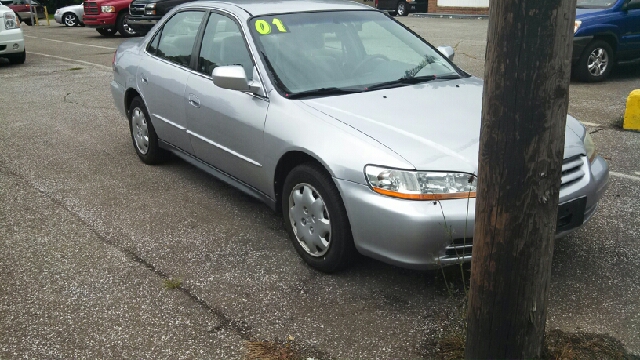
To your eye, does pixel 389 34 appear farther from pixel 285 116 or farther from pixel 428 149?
pixel 428 149

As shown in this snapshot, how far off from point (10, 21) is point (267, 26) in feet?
32.8

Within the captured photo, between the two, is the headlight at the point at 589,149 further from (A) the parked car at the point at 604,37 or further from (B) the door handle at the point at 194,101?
(A) the parked car at the point at 604,37

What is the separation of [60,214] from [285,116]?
2.13 meters

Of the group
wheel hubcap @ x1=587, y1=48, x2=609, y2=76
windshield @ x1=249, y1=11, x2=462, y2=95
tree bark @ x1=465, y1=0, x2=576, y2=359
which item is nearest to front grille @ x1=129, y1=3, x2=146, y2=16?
wheel hubcap @ x1=587, y1=48, x2=609, y2=76

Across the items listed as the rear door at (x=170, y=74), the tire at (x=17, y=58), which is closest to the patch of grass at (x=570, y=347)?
the rear door at (x=170, y=74)

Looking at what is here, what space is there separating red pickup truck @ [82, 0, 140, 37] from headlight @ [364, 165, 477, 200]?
17.6m

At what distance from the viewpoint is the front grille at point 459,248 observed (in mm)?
3496

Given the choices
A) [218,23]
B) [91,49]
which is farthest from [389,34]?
[91,49]

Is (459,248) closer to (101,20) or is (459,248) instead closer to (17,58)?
(17,58)

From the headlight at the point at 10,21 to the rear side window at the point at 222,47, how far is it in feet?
30.1

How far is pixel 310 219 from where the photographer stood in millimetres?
4039

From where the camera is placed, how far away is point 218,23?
5207 millimetres

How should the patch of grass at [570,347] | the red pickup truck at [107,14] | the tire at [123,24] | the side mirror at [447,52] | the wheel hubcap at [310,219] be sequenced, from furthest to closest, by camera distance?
the tire at [123,24], the red pickup truck at [107,14], the side mirror at [447,52], the wheel hubcap at [310,219], the patch of grass at [570,347]

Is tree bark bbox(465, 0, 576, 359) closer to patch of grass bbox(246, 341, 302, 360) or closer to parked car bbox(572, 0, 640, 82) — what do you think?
patch of grass bbox(246, 341, 302, 360)
